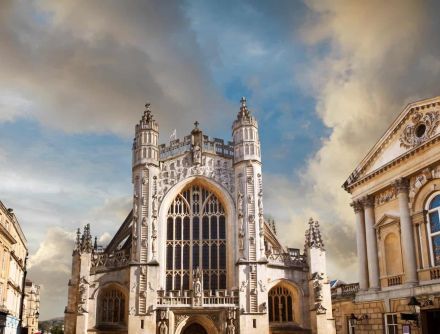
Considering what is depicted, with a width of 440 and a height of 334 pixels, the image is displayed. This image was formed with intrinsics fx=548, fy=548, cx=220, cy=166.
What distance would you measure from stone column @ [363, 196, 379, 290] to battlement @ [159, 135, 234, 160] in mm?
13125

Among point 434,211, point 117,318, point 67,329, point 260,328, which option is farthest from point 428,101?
point 67,329

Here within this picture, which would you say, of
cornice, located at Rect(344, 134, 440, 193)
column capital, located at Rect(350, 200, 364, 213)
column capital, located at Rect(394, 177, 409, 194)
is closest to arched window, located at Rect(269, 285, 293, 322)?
column capital, located at Rect(350, 200, 364, 213)

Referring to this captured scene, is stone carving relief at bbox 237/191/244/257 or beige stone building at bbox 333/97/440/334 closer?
beige stone building at bbox 333/97/440/334

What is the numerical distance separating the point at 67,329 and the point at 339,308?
62.0ft

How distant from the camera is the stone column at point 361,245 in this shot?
3078cm

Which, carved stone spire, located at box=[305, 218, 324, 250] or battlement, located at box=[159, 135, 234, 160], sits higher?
battlement, located at box=[159, 135, 234, 160]

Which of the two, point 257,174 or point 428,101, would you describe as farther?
point 257,174

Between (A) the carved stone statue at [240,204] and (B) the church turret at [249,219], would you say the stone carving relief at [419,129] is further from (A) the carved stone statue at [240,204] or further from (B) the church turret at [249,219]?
(A) the carved stone statue at [240,204]

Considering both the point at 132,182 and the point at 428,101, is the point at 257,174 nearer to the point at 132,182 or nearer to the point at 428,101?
the point at 132,182

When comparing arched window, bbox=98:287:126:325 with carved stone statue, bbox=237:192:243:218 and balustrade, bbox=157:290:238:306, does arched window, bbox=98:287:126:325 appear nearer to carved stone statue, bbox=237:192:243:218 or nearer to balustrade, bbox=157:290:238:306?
balustrade, bbox=157:290:238:306

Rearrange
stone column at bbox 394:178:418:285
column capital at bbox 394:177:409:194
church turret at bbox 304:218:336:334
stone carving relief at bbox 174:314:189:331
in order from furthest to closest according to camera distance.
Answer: church turret at bbox 304:218:336:334 < stone carving relief at bbox 174:314:189:331 < column capital at bbox 394:177:409:194 < stone column at bbox 394:178:418:285

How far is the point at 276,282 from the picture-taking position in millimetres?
38406

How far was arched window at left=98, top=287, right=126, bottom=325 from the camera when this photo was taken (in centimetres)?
3841

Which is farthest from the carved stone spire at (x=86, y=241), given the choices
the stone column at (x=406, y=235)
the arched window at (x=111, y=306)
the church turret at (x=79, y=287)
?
the stone column at (x=406, y=235)
